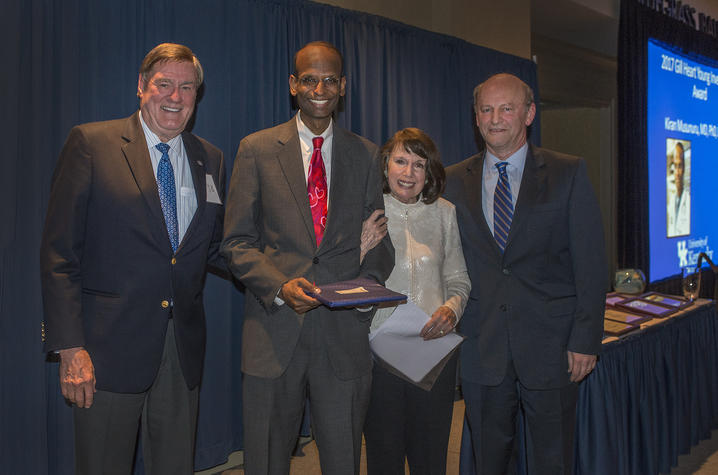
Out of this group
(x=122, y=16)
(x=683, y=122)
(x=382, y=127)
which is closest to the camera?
(x=122, y=16)

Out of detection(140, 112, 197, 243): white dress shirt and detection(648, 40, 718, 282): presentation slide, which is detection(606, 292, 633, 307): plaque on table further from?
detection(648, 40, 718, 282): presentation slide

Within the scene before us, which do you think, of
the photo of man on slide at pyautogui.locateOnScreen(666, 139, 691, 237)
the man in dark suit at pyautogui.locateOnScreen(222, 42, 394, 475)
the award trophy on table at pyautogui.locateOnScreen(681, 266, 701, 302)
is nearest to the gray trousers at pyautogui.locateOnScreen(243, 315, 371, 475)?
the man in dark suit at pyautogui.locateOnScreen(222, 42, 394, 475)

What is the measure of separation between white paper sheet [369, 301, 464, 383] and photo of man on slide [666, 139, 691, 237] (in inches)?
290

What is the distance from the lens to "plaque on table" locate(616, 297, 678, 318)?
3636 mm

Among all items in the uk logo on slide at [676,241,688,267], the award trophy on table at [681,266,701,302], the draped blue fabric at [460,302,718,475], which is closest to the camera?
the draped blue fabric at [460,302,718,475]

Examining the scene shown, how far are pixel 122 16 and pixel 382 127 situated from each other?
2234 mm

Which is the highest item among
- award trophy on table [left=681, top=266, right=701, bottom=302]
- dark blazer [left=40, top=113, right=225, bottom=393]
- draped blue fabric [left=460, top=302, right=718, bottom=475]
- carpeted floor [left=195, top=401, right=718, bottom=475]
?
dark blazer [left=40, top=113, right=225, bottom=393]

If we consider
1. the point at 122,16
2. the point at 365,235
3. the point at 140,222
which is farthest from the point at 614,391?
the point at 122,16

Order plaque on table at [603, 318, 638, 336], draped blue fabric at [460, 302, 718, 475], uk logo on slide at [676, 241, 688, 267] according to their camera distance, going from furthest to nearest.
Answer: uk logo on slide at [676, 241, 688, 267]
plaque on table at [603, 318, 638, 336]
draped blue fabric at [460, 302, 718, 475]

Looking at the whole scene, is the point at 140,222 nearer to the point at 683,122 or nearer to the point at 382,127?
the point at 382,127

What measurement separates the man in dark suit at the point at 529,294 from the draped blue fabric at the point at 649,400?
0.44m

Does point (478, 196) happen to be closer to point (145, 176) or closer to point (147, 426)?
point (145, 176)

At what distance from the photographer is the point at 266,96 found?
13.2 ft

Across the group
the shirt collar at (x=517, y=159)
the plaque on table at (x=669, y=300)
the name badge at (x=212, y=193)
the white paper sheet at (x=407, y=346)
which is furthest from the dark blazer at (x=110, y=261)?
the plaque on table at (x=669, y=300)
